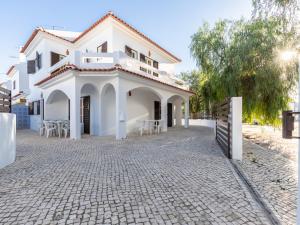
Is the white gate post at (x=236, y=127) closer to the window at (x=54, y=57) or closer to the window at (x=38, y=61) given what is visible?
the window at (x=54, y=57)

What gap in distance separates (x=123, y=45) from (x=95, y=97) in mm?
3958

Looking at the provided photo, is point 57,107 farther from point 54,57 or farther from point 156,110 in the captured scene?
point 156,110

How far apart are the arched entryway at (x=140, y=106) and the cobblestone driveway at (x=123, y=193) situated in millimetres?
7680

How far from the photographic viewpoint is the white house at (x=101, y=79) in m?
10.2

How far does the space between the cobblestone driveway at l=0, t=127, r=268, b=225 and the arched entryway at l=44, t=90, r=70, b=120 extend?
27.6 ft

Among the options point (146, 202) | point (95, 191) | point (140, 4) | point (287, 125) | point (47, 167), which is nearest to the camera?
point (287, 125)

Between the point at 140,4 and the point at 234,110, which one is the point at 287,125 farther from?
the point at 140,4

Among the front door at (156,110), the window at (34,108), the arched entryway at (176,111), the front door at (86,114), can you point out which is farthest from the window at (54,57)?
the arched entryway at (176,111)

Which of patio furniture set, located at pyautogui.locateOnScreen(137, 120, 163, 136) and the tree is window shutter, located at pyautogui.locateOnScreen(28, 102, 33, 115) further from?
the tree

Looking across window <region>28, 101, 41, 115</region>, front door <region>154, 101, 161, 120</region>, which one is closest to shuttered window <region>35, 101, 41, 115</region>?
window <region>28, 101, 41, 115</region>

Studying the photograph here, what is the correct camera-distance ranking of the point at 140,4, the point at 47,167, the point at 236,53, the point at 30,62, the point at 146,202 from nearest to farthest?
the point at 146,202, the point at 47,167, the point at 236,53, the point at 140,4, the point at 30,62

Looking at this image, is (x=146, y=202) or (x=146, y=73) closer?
(x=146, y=202)

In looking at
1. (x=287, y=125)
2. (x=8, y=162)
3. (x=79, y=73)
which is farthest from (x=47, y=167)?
(x=79, y=73)

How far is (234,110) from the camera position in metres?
5.92
